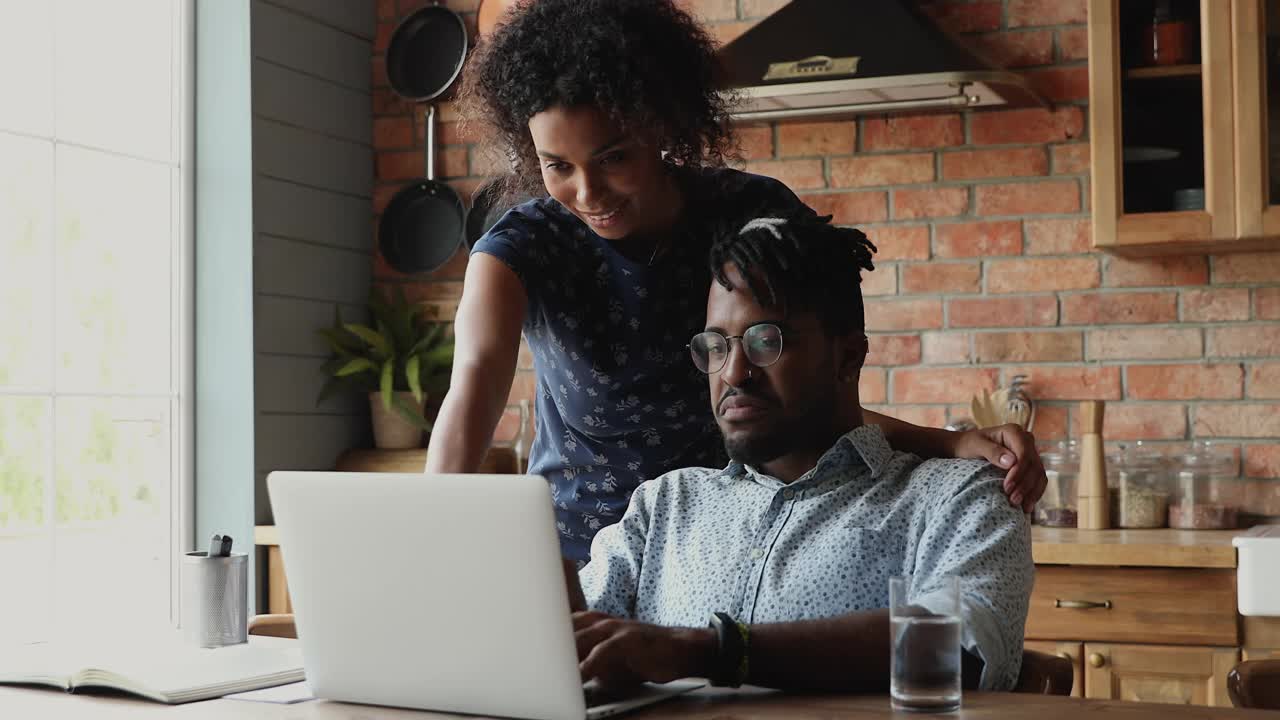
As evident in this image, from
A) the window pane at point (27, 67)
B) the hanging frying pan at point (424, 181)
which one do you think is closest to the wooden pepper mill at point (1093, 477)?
the hanging frying pan at point (424, 181)

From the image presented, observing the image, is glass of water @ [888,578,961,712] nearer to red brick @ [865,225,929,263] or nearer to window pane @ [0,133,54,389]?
red brick @ [865,225,929,263]

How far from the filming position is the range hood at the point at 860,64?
3.04m

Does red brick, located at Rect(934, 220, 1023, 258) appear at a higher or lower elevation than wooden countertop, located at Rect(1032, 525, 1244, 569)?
higher

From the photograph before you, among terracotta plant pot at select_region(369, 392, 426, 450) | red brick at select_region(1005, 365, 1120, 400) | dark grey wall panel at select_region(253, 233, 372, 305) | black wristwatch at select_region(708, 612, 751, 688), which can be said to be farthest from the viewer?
terracotta plant pot at select_region(369, 392, 426, 450)

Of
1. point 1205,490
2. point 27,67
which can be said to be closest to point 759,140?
point 1205,490

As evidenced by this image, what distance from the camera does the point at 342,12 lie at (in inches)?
150

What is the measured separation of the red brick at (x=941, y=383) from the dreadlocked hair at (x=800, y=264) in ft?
5.72

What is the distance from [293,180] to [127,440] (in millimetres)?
756

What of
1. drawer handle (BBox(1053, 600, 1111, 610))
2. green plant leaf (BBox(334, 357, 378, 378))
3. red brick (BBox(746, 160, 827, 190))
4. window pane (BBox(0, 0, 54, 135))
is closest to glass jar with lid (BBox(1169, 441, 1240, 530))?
drawer handle (BBox(1053, 600, 1111, 610))

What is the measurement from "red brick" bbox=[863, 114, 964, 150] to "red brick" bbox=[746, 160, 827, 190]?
131 mm

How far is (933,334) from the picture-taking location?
3402 millimetres

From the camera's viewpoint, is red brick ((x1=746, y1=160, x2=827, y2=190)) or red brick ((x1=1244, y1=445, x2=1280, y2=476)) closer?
red brick ((x1=1244, y1=445, x2=1280, y2=476))

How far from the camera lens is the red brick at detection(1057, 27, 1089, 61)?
10.9 feet

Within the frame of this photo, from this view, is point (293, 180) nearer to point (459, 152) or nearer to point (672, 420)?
point (459, 152)
